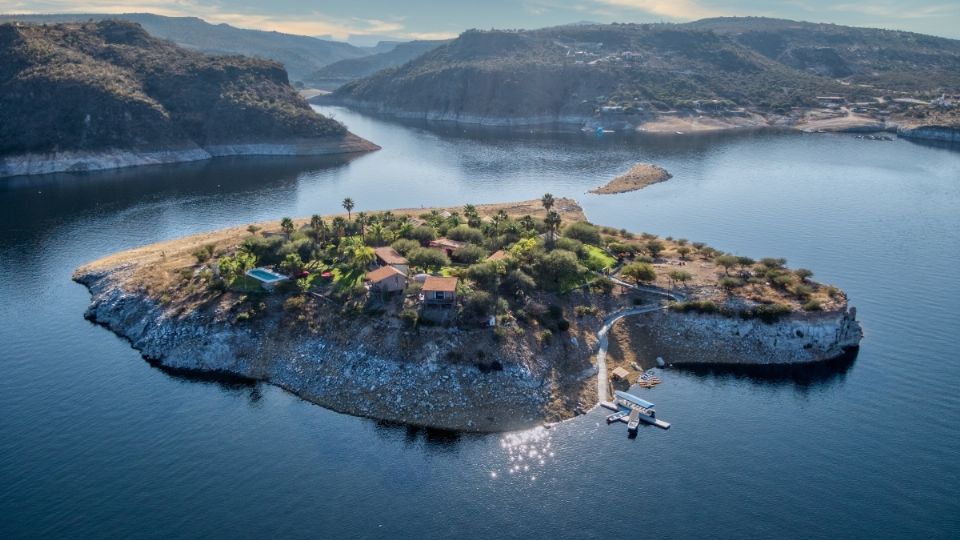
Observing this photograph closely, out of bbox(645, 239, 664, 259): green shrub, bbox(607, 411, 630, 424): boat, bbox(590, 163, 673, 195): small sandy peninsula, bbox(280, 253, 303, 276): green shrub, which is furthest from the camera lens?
bbox(590, 163, 673, 195): small sandy peninsula

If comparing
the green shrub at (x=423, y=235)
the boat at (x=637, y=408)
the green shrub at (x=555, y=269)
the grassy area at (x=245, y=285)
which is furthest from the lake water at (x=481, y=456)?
the green shrub at (x=423, y=235)

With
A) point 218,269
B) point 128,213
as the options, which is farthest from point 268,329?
point 128,213

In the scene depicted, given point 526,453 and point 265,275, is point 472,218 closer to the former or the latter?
point 265,275

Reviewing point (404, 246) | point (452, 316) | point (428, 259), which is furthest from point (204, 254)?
point (452, 316)

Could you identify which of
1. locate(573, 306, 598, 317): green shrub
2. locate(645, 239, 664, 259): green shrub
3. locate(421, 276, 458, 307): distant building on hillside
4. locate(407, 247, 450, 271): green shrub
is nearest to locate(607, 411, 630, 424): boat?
locate(573, 306, 598, 317): green shrub

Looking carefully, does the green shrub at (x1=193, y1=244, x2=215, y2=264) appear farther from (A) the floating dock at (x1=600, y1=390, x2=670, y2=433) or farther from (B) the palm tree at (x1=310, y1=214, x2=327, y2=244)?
(A) the floating dock at (x1=600, y1=390, x2=670, y2=433)

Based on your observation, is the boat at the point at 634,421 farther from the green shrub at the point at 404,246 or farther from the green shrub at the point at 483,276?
the green shrub at the point at 404,246
